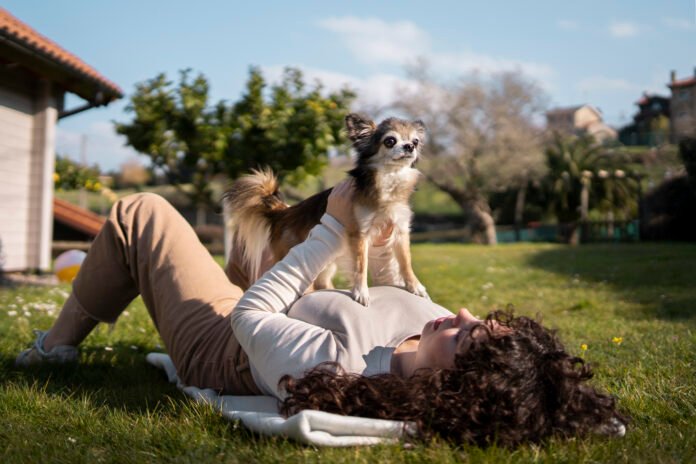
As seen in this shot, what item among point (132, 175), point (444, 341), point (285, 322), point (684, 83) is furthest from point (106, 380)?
point (684, 83)

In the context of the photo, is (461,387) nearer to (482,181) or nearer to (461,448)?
(461,448)

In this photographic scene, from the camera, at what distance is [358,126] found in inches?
135

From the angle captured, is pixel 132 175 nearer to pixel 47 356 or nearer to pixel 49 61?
pixel 49 61

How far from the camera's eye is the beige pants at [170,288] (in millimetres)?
2729

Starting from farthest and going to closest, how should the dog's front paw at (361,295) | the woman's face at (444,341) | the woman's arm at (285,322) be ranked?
the dog's front paw at (361,295), the woman's arm at (285,322), the woman's face at (444,341)

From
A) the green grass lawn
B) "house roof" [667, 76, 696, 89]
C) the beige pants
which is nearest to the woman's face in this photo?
the green grass lawn

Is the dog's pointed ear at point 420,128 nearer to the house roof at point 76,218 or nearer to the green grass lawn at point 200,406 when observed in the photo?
the green grass lawn at point 200,406

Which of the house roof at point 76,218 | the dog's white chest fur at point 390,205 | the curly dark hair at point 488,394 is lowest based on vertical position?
the curly dark hair at point 488,394

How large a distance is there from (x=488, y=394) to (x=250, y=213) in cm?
217

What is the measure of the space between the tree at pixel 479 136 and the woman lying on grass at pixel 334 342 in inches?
1050

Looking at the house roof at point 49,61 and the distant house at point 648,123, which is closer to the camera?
the house roof at point 49,61

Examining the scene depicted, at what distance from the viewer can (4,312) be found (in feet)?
16.4

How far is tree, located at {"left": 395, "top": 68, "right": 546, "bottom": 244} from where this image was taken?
29516 millimetres

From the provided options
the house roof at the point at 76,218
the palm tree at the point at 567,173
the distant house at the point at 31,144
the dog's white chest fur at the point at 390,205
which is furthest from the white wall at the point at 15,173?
the palm tree at the point at 567,173
